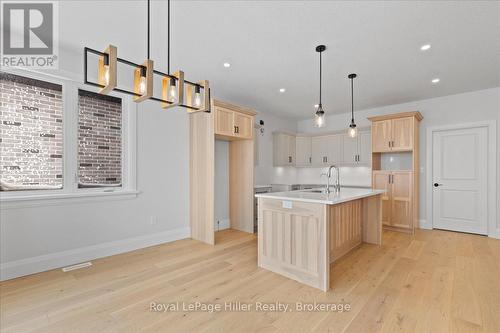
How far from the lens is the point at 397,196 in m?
4.91

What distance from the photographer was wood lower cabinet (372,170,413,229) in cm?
475

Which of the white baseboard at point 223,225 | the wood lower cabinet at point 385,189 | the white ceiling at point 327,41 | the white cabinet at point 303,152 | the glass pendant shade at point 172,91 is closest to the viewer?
the glass pendant shade at point 172,91

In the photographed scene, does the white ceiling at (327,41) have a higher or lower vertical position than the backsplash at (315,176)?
higher

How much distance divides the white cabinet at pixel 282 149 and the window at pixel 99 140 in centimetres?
364

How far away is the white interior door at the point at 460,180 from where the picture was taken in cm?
452

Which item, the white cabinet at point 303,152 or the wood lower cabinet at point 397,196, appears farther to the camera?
the white cabinet at point 303,152

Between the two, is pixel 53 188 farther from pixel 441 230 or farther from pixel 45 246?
pixel 441 230

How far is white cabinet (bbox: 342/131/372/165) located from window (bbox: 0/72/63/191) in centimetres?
559

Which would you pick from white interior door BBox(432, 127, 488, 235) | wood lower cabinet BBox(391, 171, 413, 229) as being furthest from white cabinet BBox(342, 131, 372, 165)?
white interior door BBox(432, 127, 488, 235)

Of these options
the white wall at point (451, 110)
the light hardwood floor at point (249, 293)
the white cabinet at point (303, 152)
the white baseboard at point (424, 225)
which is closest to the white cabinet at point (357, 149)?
the white wall at point (451, 110)

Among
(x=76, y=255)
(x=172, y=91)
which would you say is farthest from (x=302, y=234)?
(x=76, y=255)

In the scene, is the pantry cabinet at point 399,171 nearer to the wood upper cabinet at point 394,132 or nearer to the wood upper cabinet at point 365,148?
the wood upper cabinet at point 394,132

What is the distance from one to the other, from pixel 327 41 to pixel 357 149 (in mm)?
3513

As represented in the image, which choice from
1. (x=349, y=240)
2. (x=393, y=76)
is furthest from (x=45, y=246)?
(x=393, y=76)
